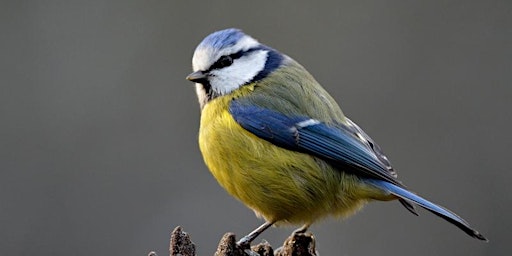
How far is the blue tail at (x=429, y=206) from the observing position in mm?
3340

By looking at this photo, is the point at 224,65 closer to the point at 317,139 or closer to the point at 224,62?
the point at 224,62

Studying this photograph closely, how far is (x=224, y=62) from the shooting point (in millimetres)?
3729

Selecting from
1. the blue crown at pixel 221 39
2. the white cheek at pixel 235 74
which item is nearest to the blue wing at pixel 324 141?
the white cheek at pixel 235 74

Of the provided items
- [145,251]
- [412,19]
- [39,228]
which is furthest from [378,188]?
[412,19]

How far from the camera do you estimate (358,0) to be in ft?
19.9

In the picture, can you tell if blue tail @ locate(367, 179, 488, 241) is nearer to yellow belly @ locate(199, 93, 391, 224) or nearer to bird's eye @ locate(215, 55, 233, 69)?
yellow belly @ locate(199, 93, 391, 224)

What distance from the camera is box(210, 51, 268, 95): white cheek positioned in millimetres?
3713

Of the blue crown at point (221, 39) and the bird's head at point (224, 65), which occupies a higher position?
the blue crown at point (221, 39)

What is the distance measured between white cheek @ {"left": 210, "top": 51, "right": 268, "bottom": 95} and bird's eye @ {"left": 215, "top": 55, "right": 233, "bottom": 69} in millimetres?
14

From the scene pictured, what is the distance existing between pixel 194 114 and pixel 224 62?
5.81 ft

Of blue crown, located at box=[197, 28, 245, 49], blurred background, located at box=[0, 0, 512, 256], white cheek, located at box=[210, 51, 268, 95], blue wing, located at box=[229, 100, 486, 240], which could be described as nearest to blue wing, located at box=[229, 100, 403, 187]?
blue wing, located at box=[229, 100, 486, 240]

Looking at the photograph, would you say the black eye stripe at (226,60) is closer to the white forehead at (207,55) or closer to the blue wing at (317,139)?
the white forehead at (207,55)

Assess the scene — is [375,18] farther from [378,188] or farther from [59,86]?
[378,188]

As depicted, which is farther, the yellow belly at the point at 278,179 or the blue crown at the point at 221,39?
the blue crown at the point at 221,39
